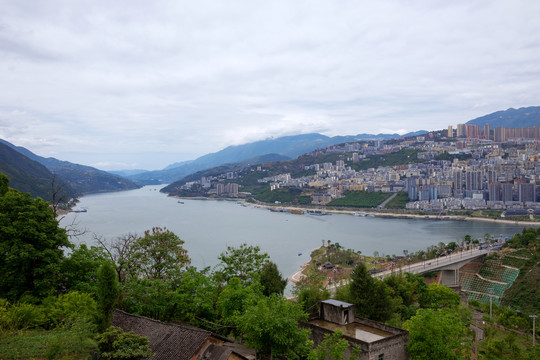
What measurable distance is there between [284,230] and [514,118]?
308 ft

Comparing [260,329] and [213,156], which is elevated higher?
[213,156]

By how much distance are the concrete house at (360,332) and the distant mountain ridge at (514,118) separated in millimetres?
99064

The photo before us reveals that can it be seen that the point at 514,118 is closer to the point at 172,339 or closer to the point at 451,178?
the point at 451,178

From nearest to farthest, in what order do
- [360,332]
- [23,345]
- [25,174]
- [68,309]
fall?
[23,345] → [68,309] → [360,332] → [25,174]

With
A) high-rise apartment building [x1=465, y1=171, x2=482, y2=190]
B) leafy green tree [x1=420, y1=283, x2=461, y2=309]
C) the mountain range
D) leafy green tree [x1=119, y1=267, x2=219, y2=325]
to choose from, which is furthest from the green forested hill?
high-rise apartment building [x1=465, y1=171, x2=482, y2=190]

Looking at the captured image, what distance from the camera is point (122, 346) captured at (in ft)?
11.0

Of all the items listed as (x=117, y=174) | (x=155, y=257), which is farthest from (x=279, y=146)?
(x=155, y=257)

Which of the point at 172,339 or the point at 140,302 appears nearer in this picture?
the point at 172,339

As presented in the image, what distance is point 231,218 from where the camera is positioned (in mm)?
30297

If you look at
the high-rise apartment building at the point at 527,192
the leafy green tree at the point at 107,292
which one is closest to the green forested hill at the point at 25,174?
the leafy green tree at the point at 107,292

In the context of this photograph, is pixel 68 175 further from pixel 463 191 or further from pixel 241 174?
pixel 463 191

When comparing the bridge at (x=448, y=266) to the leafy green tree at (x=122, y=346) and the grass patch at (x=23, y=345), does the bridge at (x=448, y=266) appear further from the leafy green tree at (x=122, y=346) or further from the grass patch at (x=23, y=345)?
the grass patch at (x=23, y=345)

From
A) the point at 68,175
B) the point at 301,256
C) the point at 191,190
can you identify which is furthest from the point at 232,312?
the point at 68,175

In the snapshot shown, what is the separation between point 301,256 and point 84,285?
13.6 meters
